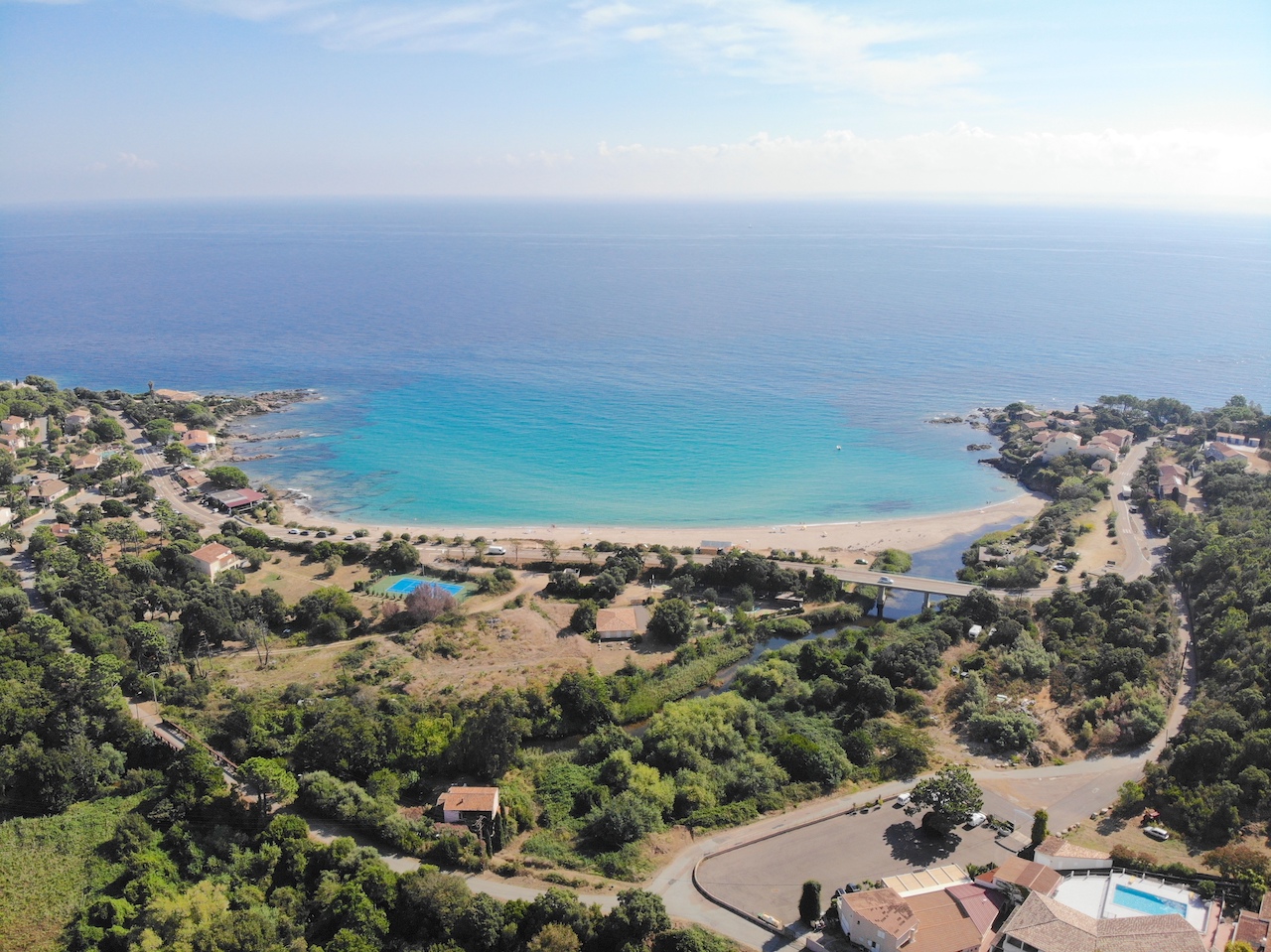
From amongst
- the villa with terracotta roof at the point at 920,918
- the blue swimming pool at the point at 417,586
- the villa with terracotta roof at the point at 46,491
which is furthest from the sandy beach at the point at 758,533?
the villa with terracotta roof at the point at 920,918

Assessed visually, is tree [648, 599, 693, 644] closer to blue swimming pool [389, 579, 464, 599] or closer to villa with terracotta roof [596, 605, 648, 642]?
villa with terracotta roof [596, 605, 648, 642]

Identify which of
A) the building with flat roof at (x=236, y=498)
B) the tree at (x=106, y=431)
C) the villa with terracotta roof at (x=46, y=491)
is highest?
the tree at (x=106, y=431)

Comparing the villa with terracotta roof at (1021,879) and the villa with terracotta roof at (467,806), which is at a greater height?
the villa with terracotta roof at (1021,879)

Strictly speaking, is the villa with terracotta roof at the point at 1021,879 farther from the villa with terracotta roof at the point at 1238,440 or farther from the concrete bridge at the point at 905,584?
the villa with terracotta roof at the point at 1238,440

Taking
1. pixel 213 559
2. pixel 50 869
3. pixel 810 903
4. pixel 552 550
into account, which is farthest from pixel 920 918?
pixel 213 559

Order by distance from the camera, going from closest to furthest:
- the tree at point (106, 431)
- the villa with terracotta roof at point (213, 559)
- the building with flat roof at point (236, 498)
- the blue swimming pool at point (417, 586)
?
1. the villa with terracotta roof at point (213, 559)
2. the blue swimming pool at point (417, 586)
3. the building with flat roof at point (236, 498)
4. the tree at point (106, 431)

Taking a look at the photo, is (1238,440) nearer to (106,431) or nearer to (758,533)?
(758,533)
